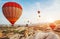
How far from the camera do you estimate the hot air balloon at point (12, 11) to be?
249cm

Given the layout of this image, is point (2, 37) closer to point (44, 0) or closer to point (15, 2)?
Answer: point (15, 2)

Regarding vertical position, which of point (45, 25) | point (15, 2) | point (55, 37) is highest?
point (15, 2)

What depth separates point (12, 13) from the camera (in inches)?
98.0

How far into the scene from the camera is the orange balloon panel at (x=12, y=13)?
2.48 m

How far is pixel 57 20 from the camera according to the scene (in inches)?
99.3

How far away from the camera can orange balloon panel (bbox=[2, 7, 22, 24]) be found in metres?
2.48

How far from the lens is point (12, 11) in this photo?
249cm

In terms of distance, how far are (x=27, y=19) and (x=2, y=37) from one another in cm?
50

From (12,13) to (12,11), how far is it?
33 millimetres

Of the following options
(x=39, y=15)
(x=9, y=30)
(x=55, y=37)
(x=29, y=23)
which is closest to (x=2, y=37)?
(x=9, y=30)

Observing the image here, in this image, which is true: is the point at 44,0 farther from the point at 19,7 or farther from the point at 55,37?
the point at 55,37

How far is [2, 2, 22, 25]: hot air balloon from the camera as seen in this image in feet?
8.16

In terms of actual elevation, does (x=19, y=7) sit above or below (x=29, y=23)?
above

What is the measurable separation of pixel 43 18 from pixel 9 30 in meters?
0.59
